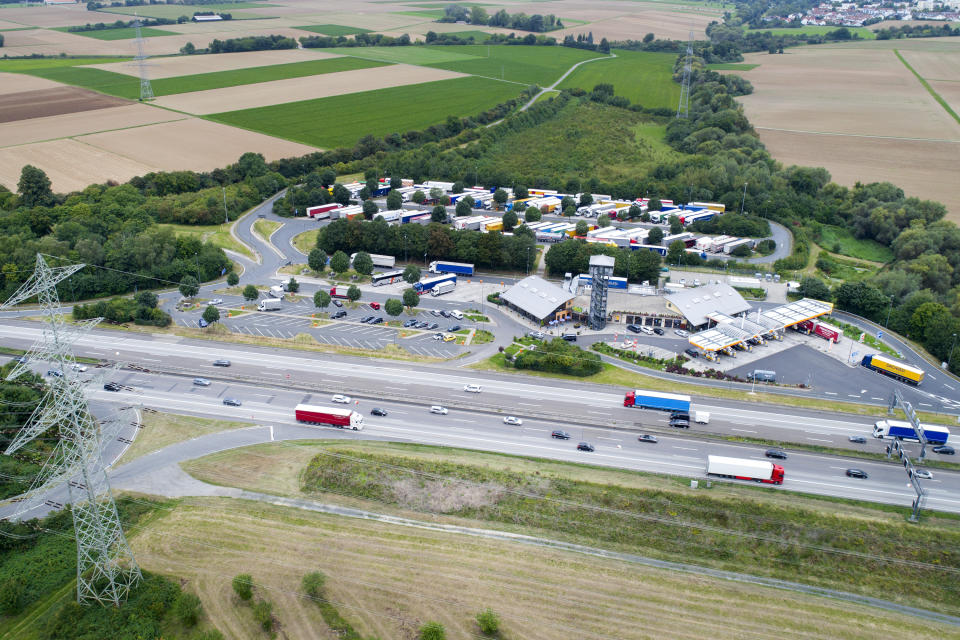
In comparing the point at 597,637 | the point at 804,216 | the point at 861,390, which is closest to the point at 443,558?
the point at 597,637

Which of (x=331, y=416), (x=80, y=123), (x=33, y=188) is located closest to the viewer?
(x=331, y=416)

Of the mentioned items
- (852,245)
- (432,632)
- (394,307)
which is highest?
(852,245)

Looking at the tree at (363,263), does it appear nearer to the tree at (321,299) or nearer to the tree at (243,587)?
the tree at (321,299)

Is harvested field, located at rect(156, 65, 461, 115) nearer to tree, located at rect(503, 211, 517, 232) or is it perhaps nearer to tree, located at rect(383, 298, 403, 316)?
tree, located at rect(503, 211, 517, 232)

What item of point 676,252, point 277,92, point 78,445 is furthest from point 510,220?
point 277,92

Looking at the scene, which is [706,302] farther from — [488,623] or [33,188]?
[33,188]

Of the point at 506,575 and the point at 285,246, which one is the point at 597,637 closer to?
the point at 506,575
